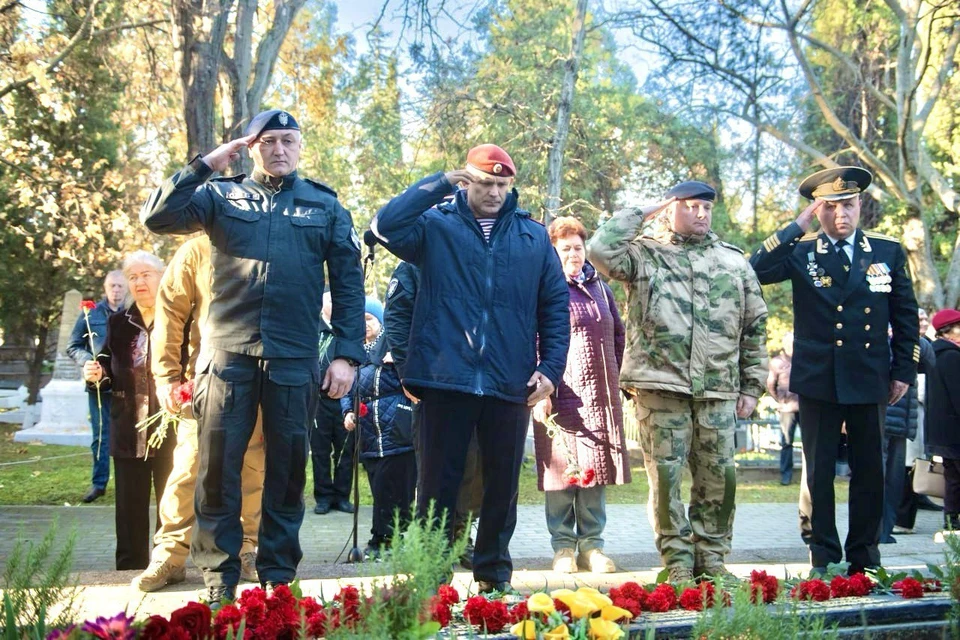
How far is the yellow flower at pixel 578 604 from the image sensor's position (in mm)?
2926

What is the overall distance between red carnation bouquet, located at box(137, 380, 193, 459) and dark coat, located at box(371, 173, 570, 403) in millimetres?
1187

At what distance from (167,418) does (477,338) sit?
1.88 metres

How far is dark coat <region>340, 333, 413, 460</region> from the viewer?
641cm

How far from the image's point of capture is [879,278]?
5.79m

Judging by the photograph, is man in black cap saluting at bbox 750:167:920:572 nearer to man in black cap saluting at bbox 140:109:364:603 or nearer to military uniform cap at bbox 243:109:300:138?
man in black cap saluting at bbox 140:109:364:603

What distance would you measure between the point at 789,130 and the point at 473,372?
17.7m

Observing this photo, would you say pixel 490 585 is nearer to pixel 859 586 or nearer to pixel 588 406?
pixel 859 586

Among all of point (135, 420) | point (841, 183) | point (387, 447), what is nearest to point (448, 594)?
point (387, 447)

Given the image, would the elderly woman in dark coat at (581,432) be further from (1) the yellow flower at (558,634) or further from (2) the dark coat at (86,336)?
(2) the dark coat at (86,336)

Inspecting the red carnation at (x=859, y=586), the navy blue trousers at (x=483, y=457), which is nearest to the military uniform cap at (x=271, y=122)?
the navy blue trousers at (x=483, y=457)

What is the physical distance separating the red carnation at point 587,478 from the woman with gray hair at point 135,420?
255 centimetres

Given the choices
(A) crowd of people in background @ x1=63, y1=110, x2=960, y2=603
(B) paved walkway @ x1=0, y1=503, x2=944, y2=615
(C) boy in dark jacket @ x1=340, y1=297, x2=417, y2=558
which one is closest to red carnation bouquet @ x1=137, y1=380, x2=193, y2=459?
(A) crowd of people in background @ x1=63, y1=110, x2=960, y2=603

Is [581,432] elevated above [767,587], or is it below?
above

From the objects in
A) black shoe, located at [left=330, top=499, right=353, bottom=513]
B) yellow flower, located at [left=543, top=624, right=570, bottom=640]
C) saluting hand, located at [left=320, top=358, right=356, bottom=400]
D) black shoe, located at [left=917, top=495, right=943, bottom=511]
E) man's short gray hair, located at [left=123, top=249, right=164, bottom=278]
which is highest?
man's short gray hair, located at [left=123, top=249, right=164, bottom=278]
